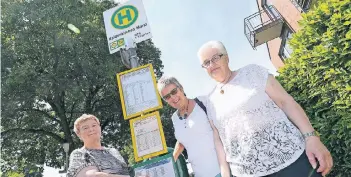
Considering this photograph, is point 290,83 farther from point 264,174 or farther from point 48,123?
point 48,123

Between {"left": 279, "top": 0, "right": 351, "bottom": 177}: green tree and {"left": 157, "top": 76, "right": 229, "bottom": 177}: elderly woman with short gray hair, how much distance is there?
5.99 ft

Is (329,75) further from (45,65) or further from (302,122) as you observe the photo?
(45,65)

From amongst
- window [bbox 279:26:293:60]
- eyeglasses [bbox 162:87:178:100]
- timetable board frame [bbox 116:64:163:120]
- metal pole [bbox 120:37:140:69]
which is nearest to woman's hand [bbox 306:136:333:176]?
eyeglasses [bbox 162:87:178:100]

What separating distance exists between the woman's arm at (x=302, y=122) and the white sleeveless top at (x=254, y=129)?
37mm

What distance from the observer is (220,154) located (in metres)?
2.35

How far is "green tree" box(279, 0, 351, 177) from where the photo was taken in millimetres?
3582

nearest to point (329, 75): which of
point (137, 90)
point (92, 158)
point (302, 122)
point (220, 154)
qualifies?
point (302, 122)

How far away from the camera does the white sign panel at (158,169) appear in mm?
2623

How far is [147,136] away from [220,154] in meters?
0.72

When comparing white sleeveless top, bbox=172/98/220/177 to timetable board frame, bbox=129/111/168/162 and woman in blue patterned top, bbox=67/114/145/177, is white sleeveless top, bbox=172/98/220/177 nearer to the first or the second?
timetable board frame, bbox=129/111/168/162

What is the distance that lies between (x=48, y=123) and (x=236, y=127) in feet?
60.3

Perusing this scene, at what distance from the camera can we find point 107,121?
18188 mm

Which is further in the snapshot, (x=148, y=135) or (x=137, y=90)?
(x=137, y=90)

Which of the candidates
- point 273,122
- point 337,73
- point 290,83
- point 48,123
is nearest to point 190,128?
point 273,122
